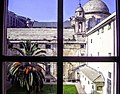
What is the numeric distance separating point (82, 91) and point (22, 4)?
0.75 meters

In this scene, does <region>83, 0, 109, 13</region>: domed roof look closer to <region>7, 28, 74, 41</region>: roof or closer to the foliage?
<region>7, 28, 74, 41</region>: roof

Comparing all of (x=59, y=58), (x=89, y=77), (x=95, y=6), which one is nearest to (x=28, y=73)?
(x=59, y=58)

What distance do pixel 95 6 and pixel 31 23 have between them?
0.49 meters

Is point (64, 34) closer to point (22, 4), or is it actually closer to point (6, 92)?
point (22, 4)

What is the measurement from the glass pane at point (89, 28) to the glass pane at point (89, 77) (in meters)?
0.08

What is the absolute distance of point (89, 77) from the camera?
137cm

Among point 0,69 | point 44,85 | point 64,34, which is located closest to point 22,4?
point 64,34

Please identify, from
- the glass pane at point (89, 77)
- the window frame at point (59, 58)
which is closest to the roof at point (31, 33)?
the window frame at point (59, 58)

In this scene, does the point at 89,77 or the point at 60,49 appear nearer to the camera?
the point at 60,49

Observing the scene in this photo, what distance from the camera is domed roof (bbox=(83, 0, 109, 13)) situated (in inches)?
50.4

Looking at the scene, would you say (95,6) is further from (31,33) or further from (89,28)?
(31,33)

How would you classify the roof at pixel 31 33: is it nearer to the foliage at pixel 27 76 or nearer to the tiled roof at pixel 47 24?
the tiled roof at pixel 47 24

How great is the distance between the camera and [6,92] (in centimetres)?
124

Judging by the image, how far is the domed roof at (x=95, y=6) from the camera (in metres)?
1.28
